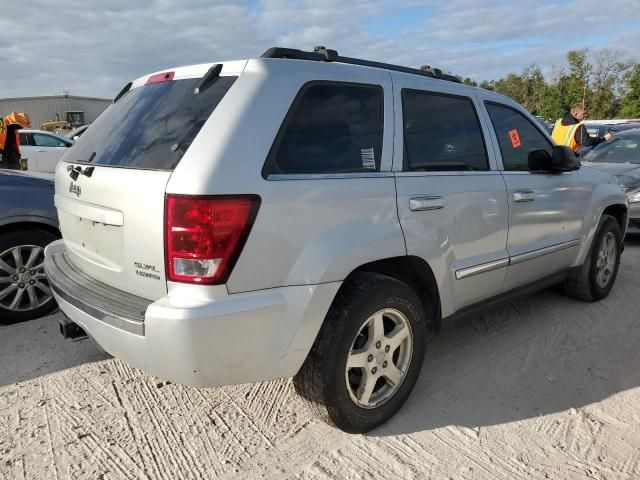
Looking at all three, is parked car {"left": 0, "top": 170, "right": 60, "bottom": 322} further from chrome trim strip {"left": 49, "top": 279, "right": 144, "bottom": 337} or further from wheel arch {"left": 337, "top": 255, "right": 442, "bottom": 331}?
wheel arch {"left": 337, "top": 255, "right": 442, "bottom": 331}

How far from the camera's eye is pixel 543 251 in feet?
12.4

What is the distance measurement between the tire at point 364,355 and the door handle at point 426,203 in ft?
1.32

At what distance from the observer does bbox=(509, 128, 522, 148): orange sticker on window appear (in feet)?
11.9

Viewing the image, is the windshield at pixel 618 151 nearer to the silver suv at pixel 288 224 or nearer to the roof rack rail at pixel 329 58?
the silver suv at pixel 288 224

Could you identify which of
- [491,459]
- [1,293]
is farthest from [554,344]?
[1,293]

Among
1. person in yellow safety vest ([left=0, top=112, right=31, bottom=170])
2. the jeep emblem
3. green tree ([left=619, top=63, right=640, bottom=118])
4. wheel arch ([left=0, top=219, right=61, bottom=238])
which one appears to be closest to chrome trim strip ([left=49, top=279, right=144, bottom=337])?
the jeep emblem

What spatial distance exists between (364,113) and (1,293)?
314 cm

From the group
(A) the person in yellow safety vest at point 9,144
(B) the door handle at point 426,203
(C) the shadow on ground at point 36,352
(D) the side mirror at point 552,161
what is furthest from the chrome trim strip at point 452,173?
(A) the person in yellow safety vest at point 9,144

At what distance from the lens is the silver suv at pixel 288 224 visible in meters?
2.08

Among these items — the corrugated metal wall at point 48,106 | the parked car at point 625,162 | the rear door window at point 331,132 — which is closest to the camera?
the rear door window at point 331,132

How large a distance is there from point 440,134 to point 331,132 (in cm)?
89

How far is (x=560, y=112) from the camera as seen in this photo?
39781 millimetres

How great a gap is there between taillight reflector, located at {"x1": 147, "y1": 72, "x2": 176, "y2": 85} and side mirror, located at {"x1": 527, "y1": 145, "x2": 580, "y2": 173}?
8.35 ft

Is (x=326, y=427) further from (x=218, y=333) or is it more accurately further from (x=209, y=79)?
(x=209, y=79)
